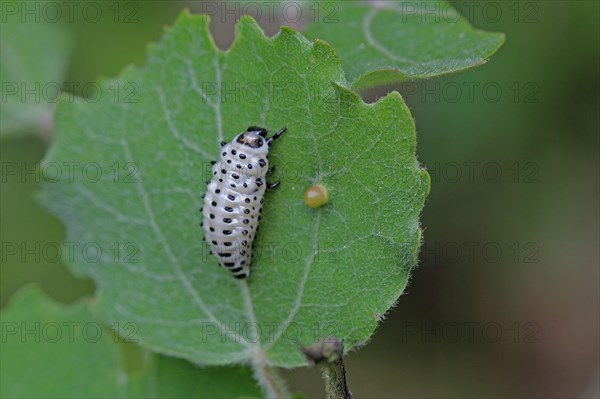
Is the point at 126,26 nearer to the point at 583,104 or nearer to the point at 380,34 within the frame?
the point at 380,34

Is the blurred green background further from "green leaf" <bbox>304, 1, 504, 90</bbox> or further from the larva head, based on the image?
the larva head

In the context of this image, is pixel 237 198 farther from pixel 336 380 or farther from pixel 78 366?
pixel 78 366

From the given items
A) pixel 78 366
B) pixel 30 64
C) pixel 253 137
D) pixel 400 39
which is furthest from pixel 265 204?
pixel 30 64

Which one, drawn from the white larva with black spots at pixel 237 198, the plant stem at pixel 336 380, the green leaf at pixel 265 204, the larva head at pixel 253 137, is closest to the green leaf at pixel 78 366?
the green leaf at pixel 265 204

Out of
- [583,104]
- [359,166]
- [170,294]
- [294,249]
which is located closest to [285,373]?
[170,294]

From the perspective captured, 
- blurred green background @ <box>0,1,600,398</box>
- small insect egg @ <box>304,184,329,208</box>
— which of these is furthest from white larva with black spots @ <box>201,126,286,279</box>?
blurred green background @ <box>0,1,600,398</box>

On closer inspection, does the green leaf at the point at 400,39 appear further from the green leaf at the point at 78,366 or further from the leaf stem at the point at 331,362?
the green leaf at the point at 78,366
